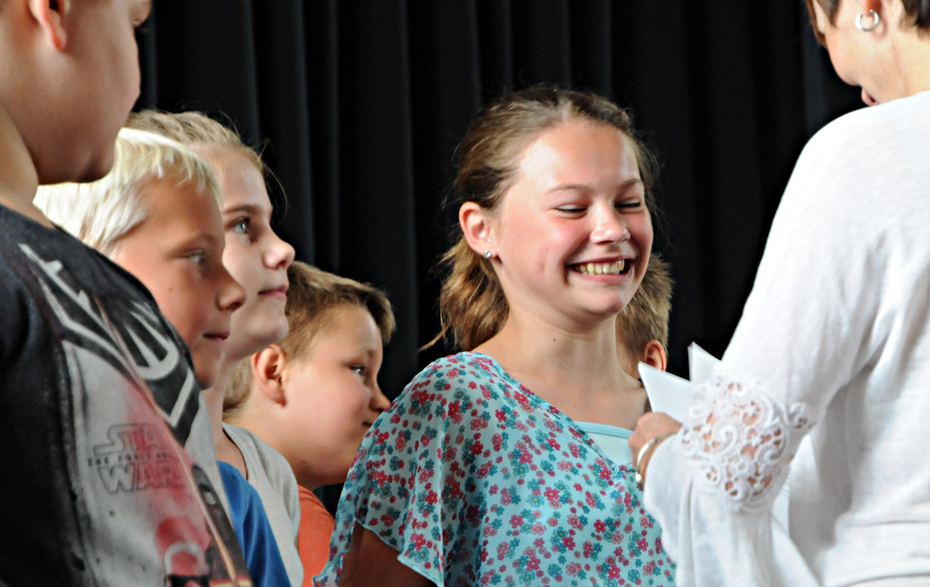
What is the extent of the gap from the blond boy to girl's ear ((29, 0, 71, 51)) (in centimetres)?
142

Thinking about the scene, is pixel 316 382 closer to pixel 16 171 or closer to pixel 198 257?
pixel 198 257

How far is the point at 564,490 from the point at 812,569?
0.44 m

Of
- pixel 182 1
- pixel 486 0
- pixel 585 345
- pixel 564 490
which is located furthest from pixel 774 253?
pixel 486 0

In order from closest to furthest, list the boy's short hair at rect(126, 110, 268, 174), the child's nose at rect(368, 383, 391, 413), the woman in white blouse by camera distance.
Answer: the woman in white blouse → the boy's short hair at rect(126, 110, 268, 174) → the child's nose at rect(368, 383, 391, 413)

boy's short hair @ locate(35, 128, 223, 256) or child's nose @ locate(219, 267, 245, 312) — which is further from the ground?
boy's short hair @ locate(35, 128, 223, 256)

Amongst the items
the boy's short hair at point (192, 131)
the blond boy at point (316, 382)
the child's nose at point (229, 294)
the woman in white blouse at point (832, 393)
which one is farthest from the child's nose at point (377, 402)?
the woman in white blouse at point (832, 393)

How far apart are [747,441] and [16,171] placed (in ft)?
1.89

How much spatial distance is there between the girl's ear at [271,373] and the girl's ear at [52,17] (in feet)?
4.68

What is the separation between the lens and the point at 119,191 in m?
0.97

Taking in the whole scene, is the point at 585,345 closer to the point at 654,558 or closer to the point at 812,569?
the point at 654,558

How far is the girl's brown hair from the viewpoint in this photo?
1.48 m

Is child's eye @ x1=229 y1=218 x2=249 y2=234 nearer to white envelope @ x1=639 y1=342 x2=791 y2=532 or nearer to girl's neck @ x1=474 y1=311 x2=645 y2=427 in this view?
girl's neck @ x1=474 y1=311 x2=645 y2=427

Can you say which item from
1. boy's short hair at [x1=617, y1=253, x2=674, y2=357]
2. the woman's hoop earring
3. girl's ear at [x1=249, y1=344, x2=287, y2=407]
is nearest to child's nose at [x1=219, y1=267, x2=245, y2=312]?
the woman's hoop earring

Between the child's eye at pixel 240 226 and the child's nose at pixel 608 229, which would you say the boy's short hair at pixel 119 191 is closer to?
the child's eye at pixel 240 226
